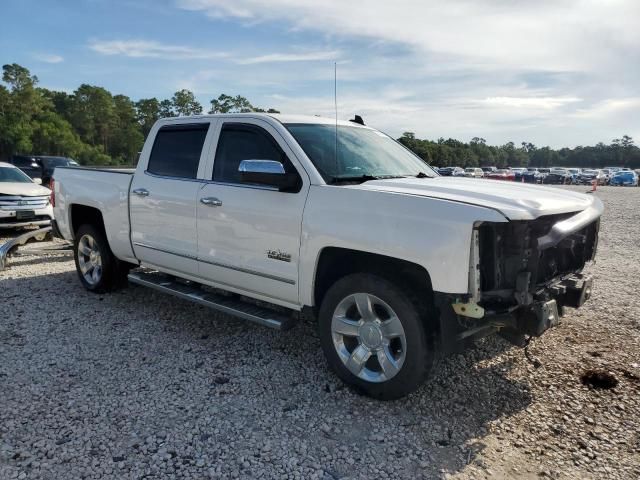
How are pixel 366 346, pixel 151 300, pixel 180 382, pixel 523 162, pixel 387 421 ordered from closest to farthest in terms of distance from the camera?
pixel 387 421 → pixel 366 346 → pixel 180 382 → pixel 151 300 → pixel 523 162

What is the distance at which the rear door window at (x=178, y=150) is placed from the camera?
4875 millimetres

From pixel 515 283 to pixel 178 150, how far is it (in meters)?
3.42

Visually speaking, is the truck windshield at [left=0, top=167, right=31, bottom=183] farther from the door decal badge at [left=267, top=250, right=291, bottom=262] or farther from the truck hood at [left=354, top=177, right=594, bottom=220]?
the truck hood at [left=354, top=177, right=594, bottom=220]

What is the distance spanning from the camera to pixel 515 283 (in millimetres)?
3199

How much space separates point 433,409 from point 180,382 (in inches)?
73.9

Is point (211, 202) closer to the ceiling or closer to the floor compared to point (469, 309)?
closer to the ceiling

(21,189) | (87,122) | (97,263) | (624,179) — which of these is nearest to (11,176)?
(21,189)

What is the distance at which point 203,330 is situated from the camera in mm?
5047

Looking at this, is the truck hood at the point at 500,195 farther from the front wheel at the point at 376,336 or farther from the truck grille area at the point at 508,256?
the front wheel at the point at 376,336

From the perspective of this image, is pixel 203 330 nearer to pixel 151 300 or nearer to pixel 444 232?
pixel 151 300

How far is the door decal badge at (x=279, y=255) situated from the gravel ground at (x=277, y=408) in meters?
0.92

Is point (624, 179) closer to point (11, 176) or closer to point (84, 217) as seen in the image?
point (11, 176)

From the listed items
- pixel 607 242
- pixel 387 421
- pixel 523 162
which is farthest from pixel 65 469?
pixel 523 162

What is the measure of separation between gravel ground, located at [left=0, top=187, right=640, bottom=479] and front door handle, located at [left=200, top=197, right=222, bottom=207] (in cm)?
127
